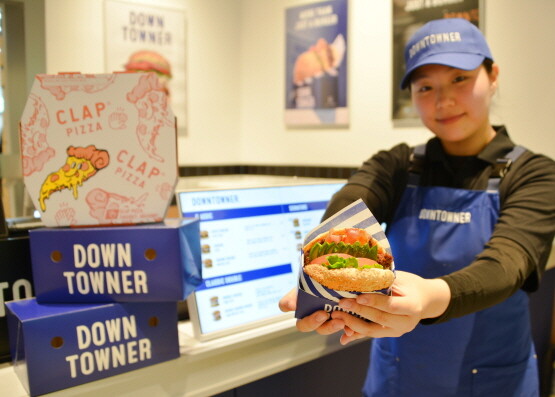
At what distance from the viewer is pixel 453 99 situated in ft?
4.60

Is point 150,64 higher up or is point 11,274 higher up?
point 150,64

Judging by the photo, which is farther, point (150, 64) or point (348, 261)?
point (150, 64)

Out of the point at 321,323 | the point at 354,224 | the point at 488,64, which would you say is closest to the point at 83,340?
the point at 321,323

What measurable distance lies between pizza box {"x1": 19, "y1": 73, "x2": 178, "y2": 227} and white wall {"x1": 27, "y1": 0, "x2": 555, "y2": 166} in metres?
1.24

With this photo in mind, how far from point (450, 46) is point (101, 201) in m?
0.94

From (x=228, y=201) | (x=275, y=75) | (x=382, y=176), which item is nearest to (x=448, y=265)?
(x=382, y=176)

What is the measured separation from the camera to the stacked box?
1.18 metres

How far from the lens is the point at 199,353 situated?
1.33 metres

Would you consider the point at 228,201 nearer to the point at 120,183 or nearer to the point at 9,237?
the point at 120,183

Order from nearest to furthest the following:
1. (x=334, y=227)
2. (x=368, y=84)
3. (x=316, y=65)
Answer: (x=334, y=227) < (x=368, y=84) < (x=316, y=65)

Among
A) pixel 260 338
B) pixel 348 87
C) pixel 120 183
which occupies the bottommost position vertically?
pixel 260 338

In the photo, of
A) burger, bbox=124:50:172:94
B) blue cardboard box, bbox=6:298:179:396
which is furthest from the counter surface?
burger, bbox=124:50:172:94

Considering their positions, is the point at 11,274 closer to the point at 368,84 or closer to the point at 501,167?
the point at 501,167

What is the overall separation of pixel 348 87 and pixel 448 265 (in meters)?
2.24
